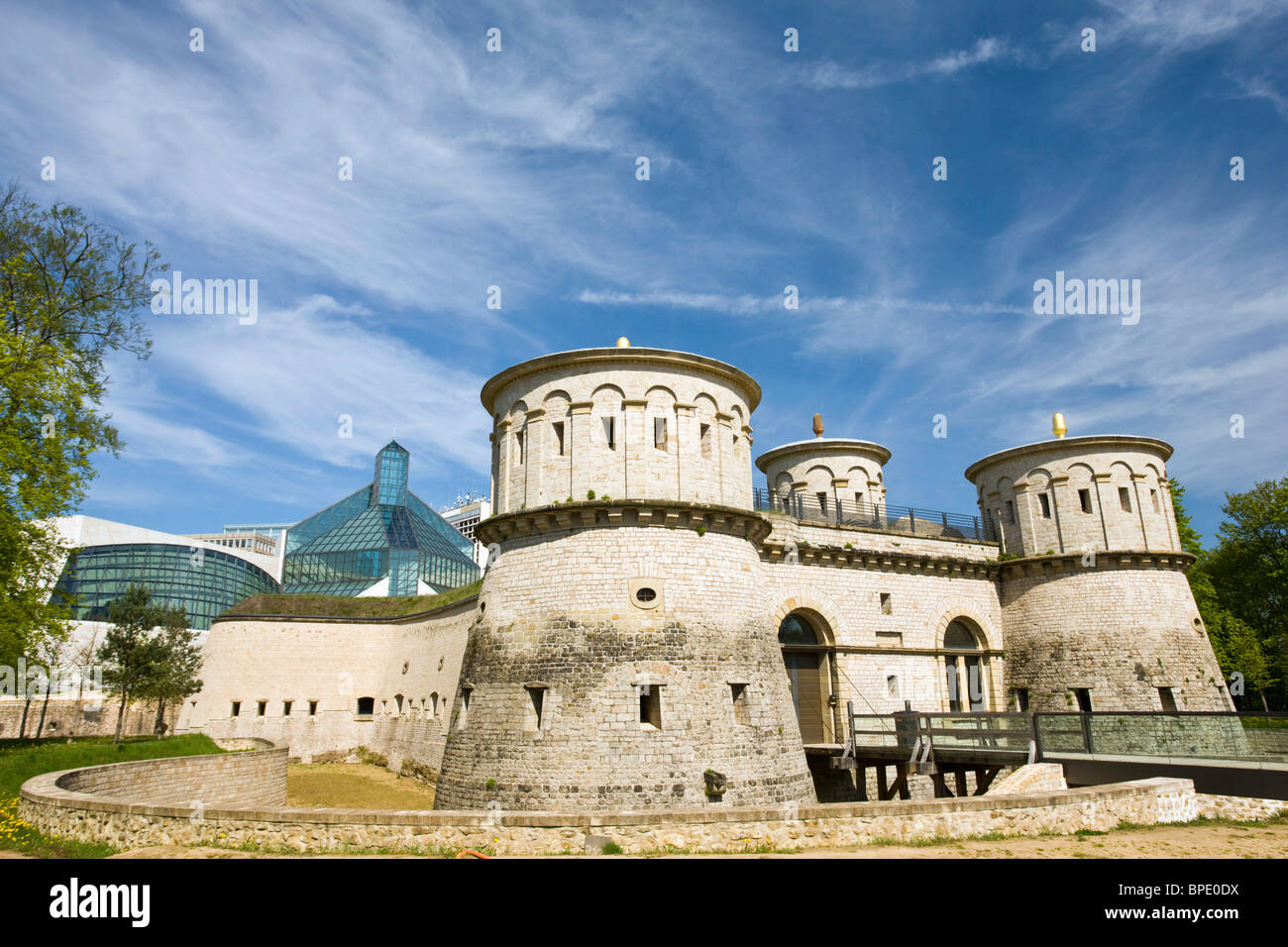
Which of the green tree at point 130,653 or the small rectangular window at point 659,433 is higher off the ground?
the small rectangular window at point 659,433

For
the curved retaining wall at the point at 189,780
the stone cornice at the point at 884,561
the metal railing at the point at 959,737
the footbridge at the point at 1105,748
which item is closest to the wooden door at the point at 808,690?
the metal railing at the point at 959,737

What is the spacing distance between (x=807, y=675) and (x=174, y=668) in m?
27.6

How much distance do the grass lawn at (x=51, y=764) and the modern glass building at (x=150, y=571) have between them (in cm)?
3764

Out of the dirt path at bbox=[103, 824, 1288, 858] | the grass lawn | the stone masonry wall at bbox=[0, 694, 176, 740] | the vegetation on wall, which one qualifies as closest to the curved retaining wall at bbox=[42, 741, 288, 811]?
the grass lawn

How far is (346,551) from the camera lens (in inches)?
2406

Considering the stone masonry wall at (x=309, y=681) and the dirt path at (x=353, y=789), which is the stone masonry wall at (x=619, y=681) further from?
the stone masonry wall at (x=309, y=681)

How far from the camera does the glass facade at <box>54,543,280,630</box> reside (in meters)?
61.4

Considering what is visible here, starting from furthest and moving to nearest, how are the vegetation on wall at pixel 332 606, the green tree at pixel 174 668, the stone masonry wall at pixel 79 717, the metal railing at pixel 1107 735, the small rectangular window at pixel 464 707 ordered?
the stone masonry wall at pixel 79 717 < the vegetation on wall at pixel 332 606 < the green tree at pixel 174 668 < the small rectangular window at pixel 464 707 < the metal railing at pixel 1107 735

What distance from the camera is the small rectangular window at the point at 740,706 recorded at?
17.9 m

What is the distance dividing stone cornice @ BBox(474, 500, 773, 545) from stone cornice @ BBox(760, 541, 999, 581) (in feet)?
16.8

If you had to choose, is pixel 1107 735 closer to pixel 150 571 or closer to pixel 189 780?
pixel 189 780

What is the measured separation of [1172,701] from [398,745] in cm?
2952
